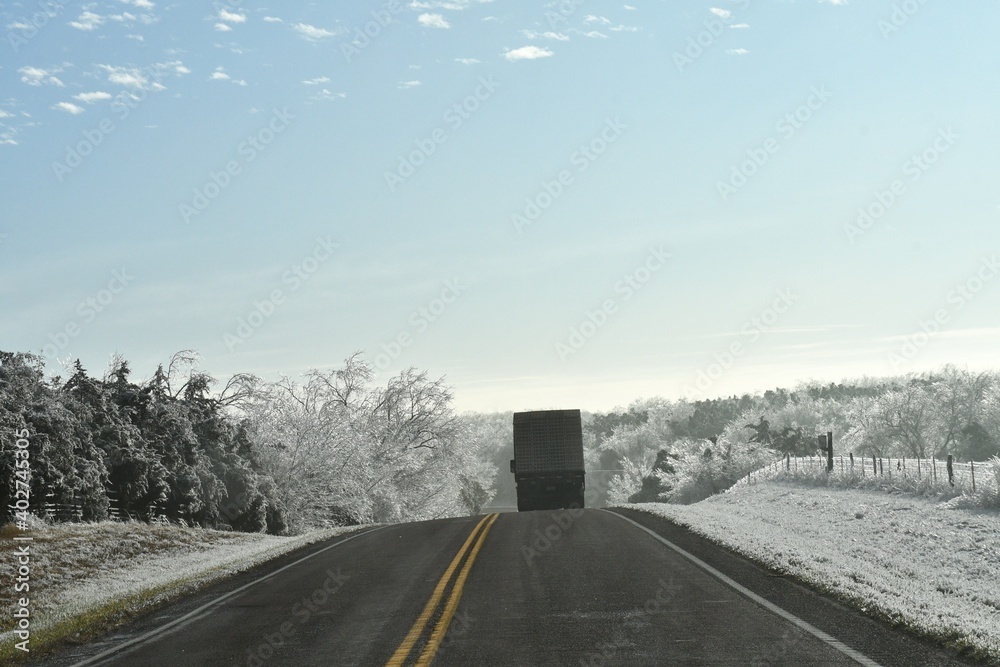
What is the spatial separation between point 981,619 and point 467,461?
52888mm

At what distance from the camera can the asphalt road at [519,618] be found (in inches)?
355

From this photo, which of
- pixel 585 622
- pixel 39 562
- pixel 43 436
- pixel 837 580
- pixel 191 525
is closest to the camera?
pixel 585 622

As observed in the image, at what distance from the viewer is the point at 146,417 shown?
30.9m

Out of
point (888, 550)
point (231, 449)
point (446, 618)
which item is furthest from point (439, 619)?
point (231, 449)

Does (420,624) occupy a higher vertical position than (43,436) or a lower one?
lower

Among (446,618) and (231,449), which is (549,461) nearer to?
(231,449)

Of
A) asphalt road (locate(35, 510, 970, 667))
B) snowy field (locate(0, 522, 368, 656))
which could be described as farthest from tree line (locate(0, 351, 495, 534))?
asphalt road (locate(35, 510, 970, 667))

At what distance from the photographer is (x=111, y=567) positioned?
21.0 meters

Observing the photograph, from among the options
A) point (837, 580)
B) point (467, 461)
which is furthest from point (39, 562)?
point (467, 461)

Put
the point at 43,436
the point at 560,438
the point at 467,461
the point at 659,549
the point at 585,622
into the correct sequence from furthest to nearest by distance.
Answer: the point at 467,461 < the point at 560,438 < the point at 43,436 < the point at 659,549 < the point at 585,622

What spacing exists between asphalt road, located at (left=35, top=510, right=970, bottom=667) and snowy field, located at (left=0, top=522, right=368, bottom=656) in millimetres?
919

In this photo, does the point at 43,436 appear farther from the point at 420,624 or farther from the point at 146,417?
the point at 420,624

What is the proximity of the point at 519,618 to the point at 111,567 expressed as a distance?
542 inches

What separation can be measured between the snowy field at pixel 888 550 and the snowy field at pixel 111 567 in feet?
33.4
